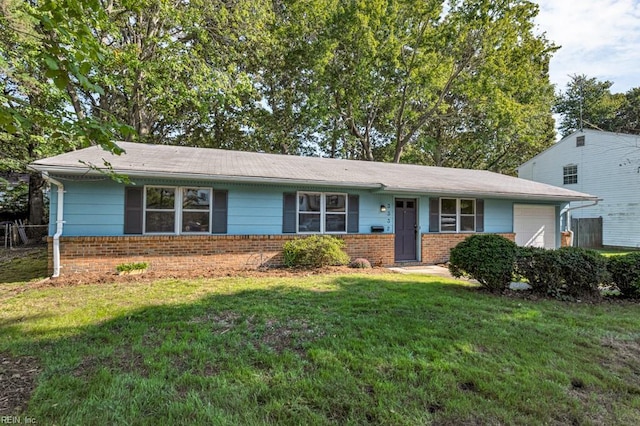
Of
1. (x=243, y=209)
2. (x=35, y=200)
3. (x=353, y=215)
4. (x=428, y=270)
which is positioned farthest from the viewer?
(x=35, y=200)

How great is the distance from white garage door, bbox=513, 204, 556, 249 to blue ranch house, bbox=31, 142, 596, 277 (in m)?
0.05

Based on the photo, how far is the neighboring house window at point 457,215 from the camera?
449 inches

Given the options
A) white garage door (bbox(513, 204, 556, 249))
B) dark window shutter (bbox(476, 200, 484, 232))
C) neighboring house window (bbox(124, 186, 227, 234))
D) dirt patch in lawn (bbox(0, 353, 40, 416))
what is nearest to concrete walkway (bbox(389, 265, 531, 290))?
dark window shutter (bbox(476, 200, 484, 232))

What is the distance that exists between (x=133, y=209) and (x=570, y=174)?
2219 centimetres

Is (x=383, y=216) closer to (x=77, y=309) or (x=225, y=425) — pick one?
(x=77, y=309)

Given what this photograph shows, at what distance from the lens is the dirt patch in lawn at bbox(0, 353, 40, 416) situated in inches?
99.7

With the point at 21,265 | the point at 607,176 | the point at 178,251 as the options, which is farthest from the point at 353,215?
the point at 607,176

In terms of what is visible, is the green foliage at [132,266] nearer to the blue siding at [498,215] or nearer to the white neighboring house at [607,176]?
the blue siding at [498,215]

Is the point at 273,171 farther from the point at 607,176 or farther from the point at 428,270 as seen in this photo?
the point at 607,176

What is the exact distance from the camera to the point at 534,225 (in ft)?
41.7

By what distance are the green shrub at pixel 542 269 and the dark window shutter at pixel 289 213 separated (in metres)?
5.69

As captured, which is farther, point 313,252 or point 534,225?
point 534,225

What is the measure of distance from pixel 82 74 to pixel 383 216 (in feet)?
29.8

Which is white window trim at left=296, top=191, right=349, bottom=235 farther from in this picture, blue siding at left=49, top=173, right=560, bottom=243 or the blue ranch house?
blue siding at left=49, top=173, right=560, bottom=243
